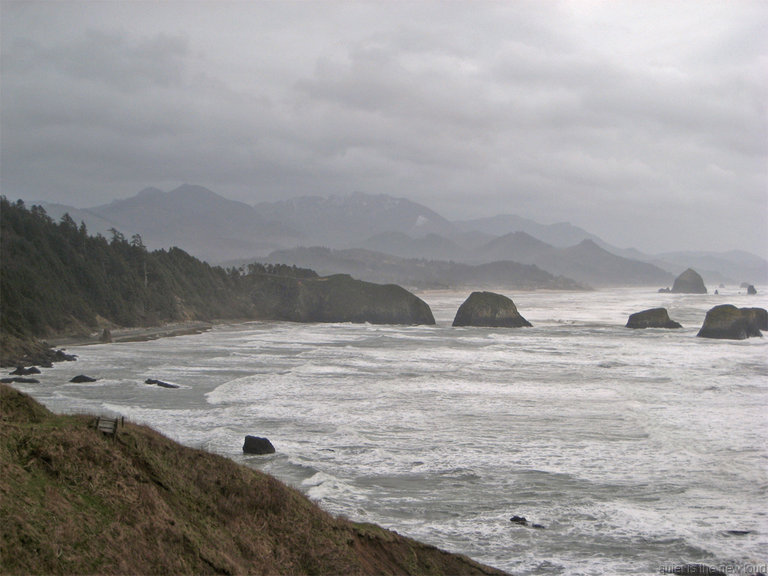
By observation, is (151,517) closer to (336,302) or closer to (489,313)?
(489,313)

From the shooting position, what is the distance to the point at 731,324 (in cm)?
5872

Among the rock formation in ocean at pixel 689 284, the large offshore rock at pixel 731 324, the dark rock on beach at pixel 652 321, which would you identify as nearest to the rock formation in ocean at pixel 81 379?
the large offshore rock at pixel 731 324

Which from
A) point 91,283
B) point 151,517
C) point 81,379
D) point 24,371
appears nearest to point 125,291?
point 91,283

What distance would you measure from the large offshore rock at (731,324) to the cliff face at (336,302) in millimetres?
29913

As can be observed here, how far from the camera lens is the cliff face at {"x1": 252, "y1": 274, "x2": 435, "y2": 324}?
8325 centimetres

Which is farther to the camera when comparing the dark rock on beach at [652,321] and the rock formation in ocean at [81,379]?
the dark rock on beach at [652,321]

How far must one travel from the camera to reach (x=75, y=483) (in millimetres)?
9445

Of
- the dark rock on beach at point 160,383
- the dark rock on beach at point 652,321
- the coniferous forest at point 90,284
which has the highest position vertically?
the coniferous forest at point 90,284

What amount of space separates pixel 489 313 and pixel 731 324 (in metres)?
23.5

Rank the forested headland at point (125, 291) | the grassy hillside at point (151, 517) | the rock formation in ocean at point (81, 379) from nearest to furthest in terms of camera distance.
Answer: the grassy hillside at point (151, 517), the rock formation in ocean at point (81, 379), the forested headland at point (125, 291)

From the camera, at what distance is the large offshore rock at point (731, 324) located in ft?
192

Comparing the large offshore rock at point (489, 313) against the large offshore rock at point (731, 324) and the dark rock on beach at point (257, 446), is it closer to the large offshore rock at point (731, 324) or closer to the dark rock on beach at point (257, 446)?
the large offshore rock at point (731, 324)

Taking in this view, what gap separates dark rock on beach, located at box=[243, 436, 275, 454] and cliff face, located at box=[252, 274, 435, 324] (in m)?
62.6

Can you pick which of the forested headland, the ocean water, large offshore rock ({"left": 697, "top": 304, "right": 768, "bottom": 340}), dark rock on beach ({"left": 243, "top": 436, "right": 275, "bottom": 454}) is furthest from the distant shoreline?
large offshore rock ({"left": 697, "top": 304, "right": 768, "bottom": 340})
